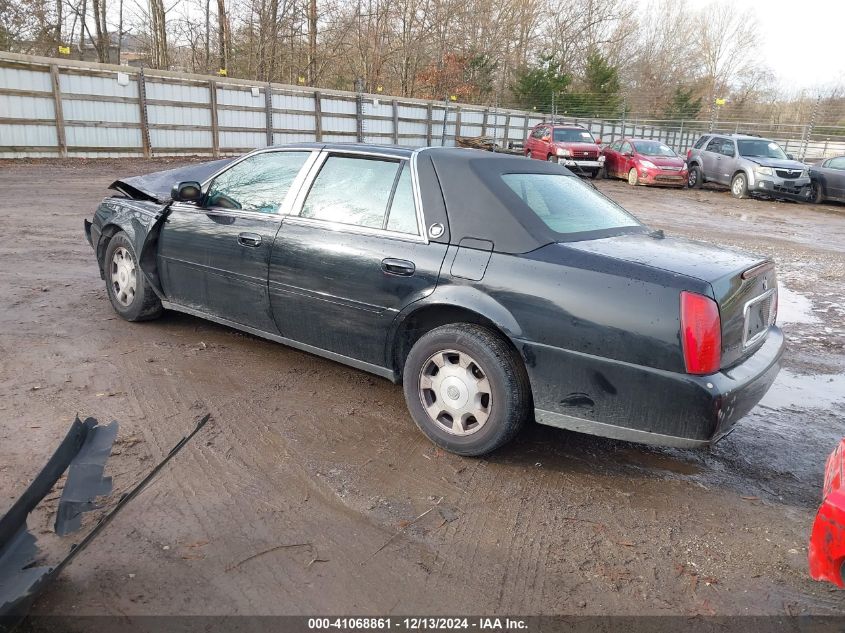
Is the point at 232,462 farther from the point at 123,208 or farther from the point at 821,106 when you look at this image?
the point at 821,106

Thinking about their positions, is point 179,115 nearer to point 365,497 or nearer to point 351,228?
point 351,228

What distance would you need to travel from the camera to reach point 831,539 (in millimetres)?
2033

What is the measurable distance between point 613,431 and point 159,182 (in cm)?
425

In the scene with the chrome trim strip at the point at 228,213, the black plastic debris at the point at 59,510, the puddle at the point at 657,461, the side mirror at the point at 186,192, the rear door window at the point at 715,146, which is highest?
the rear door window at the point at 715,146

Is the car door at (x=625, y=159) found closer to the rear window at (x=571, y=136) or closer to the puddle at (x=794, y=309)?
the rear window at (x=571, y=136)

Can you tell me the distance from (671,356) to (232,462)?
7.05 feet

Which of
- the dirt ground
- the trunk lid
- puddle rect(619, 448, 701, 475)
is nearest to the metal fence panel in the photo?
the dirt ground

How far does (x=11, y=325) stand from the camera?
5043 millimetres

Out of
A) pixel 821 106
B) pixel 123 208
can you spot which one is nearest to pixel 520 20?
pixel 821 106

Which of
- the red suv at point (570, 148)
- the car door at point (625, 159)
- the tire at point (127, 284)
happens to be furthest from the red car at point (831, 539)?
the car door at point (625, 159)

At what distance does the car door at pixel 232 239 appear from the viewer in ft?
13.8

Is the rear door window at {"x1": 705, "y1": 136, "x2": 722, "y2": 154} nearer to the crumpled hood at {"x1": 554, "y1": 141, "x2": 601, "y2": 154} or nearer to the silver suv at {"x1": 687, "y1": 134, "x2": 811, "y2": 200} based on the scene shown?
the silver suv at {"x1": 687, "y1": 134, "x2": 811, "y2": 200}

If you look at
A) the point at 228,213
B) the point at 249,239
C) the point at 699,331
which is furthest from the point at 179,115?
the point at 699,331

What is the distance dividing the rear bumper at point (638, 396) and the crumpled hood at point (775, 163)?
1768 centimetres
